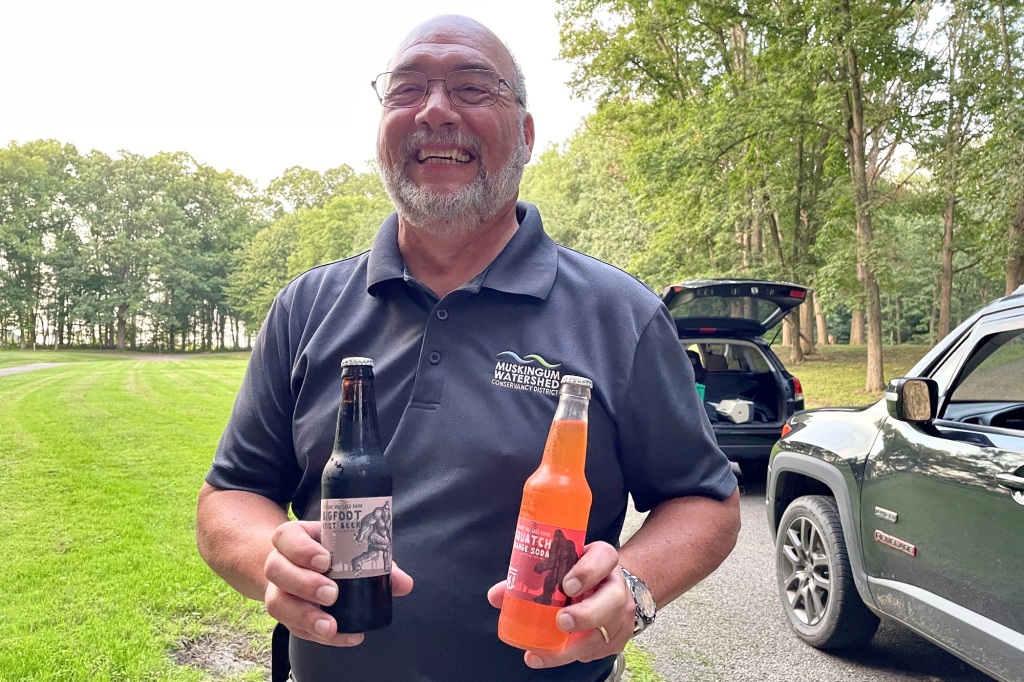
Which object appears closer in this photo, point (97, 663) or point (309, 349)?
point (309, 349)

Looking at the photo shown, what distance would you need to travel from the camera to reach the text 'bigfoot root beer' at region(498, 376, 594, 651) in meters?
1.15

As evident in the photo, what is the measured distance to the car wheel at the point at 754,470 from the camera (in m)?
8.03

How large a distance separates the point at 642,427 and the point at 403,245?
2.45 ft

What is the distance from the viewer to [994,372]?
140 inches

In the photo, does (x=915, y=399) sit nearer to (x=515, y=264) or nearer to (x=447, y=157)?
(x=515, y=264)

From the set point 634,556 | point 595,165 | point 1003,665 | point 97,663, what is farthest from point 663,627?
point 595,165

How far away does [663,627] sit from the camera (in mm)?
4453

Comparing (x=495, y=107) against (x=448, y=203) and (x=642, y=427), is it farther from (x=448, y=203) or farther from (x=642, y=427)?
(x=642, y=427)

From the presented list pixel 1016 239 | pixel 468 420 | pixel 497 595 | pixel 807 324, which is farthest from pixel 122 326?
pixel 807 324

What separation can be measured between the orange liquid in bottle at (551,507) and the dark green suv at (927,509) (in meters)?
2.18

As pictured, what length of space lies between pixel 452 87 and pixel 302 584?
1.14m

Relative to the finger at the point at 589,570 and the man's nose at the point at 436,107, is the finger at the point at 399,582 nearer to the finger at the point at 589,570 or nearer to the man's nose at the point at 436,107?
the finger at the point at 589,570

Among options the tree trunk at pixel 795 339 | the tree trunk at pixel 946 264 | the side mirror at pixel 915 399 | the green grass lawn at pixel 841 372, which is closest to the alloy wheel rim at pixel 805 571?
the side mirror at pixel 915 399

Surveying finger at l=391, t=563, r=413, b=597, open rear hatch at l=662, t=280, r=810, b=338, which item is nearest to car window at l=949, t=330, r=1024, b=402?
finger at l=391, t=563, r=413, b=597
